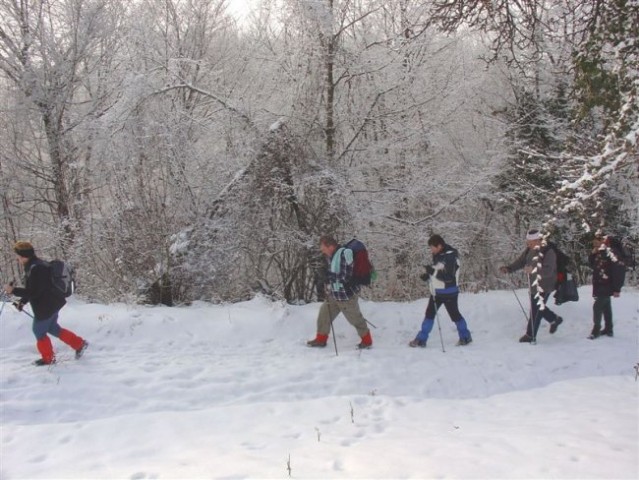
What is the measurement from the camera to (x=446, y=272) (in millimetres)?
7195

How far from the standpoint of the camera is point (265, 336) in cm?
764

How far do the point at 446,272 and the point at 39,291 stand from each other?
5.37m

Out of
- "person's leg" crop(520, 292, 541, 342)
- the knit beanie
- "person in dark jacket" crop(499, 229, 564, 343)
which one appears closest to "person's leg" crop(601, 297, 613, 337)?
"person in dark jacket" crop(499, 229, 564, 343)

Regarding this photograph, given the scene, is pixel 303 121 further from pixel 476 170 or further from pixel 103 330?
pixel 103 330

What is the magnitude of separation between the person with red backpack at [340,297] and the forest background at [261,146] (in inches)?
84.7

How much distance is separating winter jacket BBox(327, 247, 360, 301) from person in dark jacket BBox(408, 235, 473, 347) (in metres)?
1.17

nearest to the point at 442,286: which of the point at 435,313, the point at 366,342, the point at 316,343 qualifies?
the point at 435,313

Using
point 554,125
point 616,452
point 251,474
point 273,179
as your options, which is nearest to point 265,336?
point 273,179

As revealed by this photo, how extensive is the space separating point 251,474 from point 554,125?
11595mm

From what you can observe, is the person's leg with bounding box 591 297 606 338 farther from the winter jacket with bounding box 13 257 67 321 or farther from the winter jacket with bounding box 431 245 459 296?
the winter jacket with bounding box 13 257 67 321

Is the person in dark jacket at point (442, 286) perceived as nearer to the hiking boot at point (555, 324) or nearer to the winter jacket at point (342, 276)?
the winter jacket at point (342, 276)

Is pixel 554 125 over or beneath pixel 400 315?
over

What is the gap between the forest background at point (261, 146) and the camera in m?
9.20

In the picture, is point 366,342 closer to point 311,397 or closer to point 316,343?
point 316,343
